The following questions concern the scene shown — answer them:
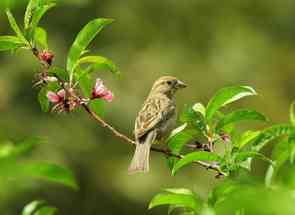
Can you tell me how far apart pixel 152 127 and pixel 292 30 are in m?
14.7

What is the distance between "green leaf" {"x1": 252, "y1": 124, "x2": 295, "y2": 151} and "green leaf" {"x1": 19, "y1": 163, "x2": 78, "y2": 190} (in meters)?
1.02

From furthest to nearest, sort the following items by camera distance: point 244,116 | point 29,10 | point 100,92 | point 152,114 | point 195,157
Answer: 1. point 152,114
2. point 100,92
3. point 29,10
4. point 244,116
5. point 195,157

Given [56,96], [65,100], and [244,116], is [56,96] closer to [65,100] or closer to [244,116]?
[65,100]

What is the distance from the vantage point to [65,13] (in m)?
18.2

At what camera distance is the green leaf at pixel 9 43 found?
148 inches

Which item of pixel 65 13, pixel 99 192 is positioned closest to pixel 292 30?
pixel 65 13

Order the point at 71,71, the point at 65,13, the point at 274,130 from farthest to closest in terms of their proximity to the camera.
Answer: the point at 65,13, the point at 71,71, the point at 274,130

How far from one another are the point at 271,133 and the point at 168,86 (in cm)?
387

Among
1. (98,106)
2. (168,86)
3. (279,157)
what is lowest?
(168,86)

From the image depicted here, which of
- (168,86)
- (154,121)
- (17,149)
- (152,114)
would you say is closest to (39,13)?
(17,149)

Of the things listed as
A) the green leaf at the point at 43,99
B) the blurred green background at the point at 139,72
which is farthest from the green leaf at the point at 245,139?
the blurred green background at the point at 139,72

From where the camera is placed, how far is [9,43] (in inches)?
149

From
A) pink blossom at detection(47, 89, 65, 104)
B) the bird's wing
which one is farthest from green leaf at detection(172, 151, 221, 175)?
the bird's wing

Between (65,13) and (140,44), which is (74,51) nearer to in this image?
(65,13)
